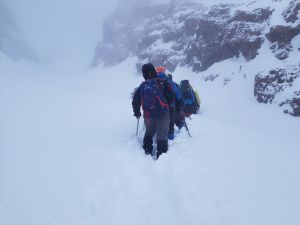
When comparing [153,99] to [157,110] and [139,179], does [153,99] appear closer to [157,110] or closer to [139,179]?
[157,110]

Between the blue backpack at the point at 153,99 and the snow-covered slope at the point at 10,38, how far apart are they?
3609 inches

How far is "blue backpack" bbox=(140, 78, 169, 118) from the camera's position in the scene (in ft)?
23.7

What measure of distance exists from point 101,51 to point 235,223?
100.0 m

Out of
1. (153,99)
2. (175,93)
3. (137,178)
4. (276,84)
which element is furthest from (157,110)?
(276,84)

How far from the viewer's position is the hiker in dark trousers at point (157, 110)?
23.8ft

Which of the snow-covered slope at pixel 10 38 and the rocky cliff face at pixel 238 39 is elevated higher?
the snow-covered slope at pixel 10 38

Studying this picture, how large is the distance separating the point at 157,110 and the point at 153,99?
0.30 metres

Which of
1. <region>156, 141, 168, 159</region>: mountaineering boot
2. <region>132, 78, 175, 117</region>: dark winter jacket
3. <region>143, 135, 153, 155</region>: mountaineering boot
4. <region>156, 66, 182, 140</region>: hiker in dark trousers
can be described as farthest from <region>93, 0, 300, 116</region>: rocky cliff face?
<region>143, 135, 153, 155</region>: mountaineering boot

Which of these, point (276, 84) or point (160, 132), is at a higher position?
point (276, 84)

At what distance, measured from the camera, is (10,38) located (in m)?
101

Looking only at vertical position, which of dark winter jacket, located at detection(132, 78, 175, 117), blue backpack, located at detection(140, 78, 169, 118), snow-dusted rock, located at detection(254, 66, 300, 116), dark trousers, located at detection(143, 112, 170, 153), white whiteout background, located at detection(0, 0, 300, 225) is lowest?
white whiteout background, located at detection(0, 0, 300, 225)

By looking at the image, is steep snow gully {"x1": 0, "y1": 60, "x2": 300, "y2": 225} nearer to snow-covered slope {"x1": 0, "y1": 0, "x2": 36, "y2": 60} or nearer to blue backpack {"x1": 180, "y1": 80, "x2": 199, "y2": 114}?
blue backpack {"x1": 180, "y1": 80, "x2": 199, "y2": 114}

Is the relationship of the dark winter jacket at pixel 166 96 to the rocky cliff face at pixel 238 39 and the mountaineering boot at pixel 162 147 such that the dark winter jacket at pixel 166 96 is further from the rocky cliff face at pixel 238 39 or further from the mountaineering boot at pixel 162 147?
the rocky cliff face at pixel 238 39

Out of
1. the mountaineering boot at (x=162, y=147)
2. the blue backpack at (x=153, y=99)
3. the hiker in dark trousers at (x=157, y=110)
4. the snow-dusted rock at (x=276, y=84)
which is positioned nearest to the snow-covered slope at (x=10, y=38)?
the snow-dusted rock at (x=276, y=84)
